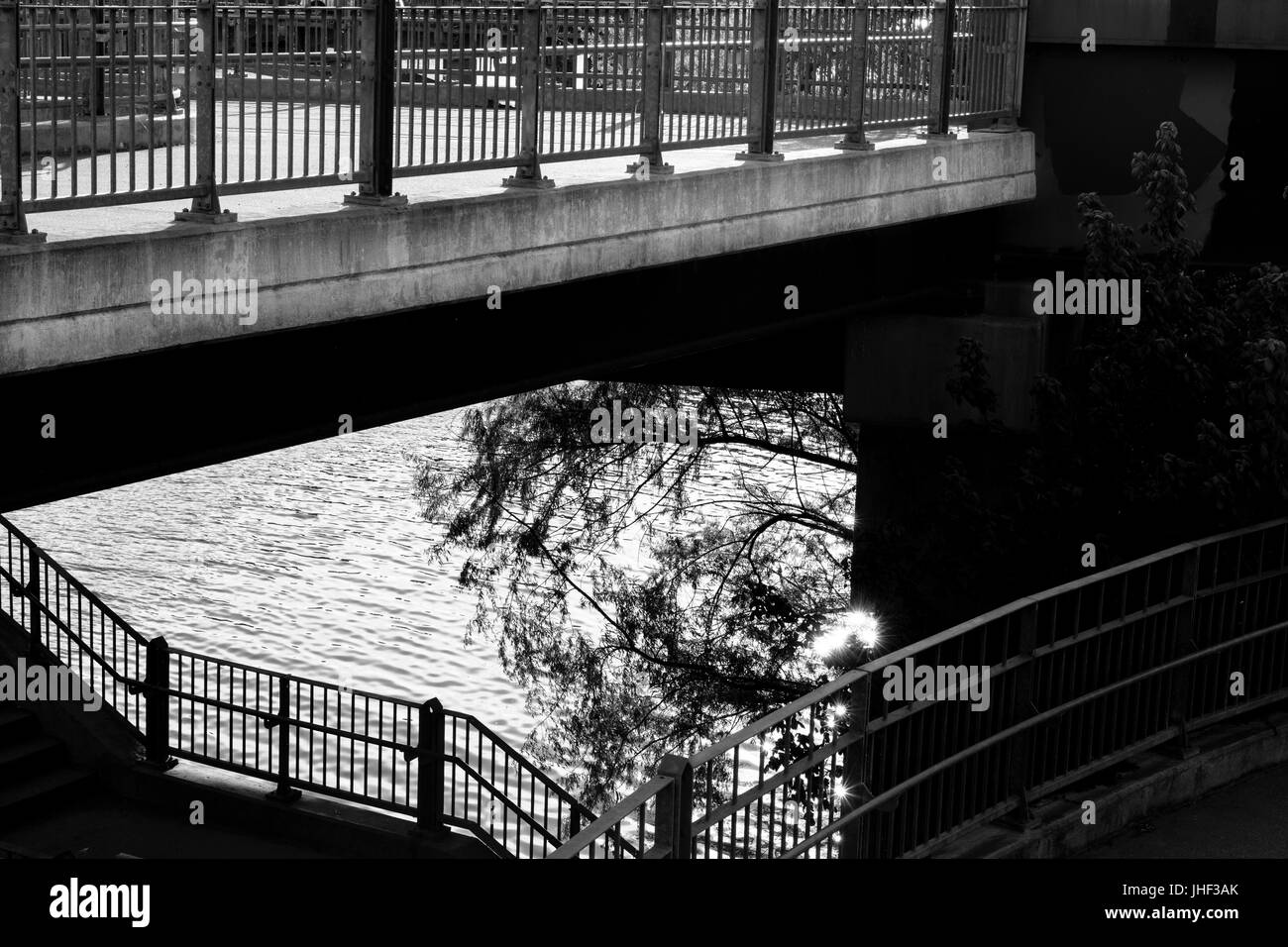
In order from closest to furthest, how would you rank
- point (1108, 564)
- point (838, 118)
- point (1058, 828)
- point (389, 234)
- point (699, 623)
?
point (1058, 828) < point (389, 234) < point (1108, 564) < point (838, 118) < point (699, 623)

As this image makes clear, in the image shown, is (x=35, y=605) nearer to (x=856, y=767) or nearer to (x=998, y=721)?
(x=998, y=721)

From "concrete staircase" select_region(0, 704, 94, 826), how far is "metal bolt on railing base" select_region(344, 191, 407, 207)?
887 centimetres

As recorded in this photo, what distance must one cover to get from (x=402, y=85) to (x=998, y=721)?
452 cm

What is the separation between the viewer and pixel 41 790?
15711 millimetres

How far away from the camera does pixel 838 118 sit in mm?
13258

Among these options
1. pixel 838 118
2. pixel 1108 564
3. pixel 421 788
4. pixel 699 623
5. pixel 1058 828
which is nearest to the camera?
pixel 1058 828

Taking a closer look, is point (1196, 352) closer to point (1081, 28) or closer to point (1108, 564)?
point (1108, 564)

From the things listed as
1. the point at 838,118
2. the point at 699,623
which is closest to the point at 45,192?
the point at 838,118

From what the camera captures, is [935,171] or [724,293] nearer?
[724,293]

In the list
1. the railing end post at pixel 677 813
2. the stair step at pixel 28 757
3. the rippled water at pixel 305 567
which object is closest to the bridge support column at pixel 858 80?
the railing end post at pixel 677 813

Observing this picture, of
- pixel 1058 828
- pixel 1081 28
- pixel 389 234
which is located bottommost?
pixel 1058 828

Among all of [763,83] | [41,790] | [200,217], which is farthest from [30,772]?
[200,217]

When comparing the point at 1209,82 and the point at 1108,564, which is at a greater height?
the point at 1209,82

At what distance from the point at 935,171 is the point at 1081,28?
324 cm
